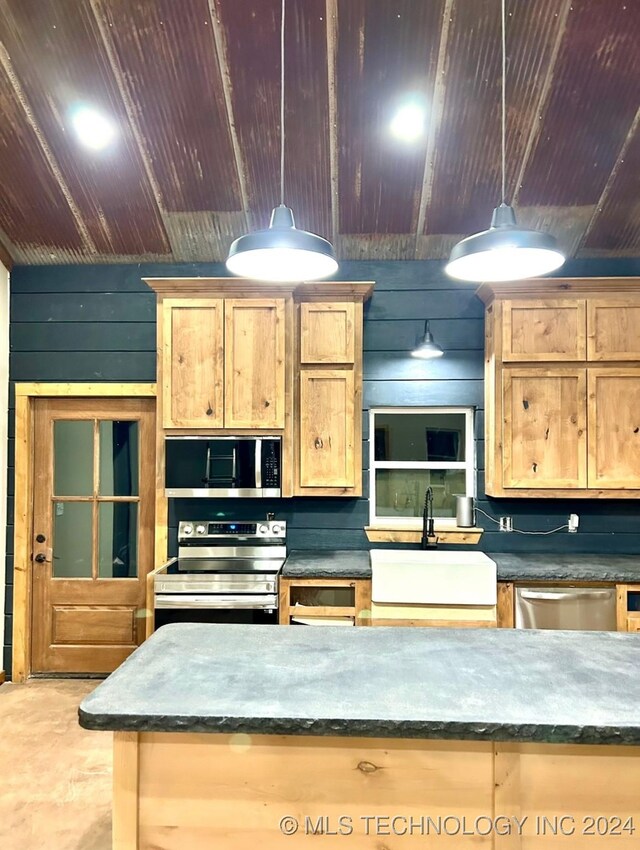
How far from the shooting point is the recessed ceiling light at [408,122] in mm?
2871

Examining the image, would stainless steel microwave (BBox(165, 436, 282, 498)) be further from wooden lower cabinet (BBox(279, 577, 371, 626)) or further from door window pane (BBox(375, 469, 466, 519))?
door window pane (BBox(375, 469, 466, 519))

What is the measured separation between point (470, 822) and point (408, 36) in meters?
3.01

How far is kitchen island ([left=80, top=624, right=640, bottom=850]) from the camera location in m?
1.21

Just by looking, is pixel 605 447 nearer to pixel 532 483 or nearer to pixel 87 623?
pixel 532 483

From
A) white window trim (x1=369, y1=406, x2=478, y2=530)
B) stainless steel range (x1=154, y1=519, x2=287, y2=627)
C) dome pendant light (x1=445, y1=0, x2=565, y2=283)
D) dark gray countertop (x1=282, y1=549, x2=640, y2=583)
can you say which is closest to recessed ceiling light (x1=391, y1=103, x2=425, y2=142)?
dome pendant light (x1=445, y1=0, x2=565, y2=283)

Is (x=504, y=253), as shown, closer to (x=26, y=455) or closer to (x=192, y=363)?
(x=192, y=363)

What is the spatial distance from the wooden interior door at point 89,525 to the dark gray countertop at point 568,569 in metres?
2.29

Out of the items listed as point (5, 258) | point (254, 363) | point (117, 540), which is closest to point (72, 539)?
point (117, 540)

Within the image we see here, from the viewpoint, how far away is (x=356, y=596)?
119 inches

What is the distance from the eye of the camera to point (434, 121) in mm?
2939

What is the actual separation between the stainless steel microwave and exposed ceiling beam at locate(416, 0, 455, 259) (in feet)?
5.41

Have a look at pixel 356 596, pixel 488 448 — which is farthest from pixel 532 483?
pixel 356 596

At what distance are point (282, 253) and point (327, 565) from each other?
6.22ft

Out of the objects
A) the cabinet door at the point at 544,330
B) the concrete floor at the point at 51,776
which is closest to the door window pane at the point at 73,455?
the concrete floor at the point at 51,776
